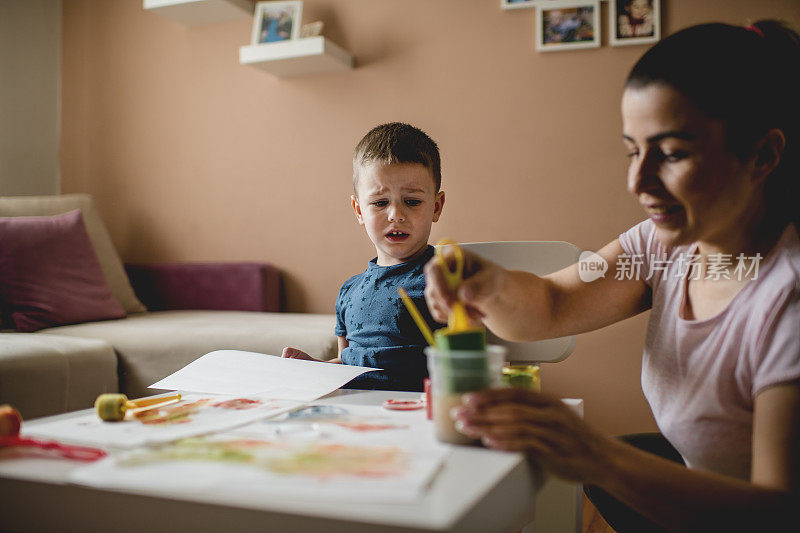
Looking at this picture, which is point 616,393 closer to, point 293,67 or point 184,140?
point 293,67

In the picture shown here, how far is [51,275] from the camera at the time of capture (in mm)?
2441

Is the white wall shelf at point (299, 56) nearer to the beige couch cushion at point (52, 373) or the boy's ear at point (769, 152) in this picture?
the beige couch cushion at point (52, 373)

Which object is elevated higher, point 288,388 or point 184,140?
point 184,140

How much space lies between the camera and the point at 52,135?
3158mm

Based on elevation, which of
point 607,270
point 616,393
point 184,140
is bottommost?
point 616,393

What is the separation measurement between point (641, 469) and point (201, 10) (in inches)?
111

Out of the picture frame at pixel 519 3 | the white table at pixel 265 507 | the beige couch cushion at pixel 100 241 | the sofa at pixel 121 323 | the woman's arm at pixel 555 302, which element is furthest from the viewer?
the beige couch cushion at pixel 100 241

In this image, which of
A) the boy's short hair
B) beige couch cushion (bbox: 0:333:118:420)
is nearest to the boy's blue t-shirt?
the boy's short hair

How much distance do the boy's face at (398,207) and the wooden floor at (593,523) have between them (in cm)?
100

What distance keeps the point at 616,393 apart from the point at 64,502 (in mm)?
2158

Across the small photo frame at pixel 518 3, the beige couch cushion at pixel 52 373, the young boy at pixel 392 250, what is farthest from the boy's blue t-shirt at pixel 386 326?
the small photo frame at pixel 518 3

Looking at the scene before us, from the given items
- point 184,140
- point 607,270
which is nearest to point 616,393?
point 607,270

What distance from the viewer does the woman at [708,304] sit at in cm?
61

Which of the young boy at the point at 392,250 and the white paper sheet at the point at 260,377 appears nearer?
the white paper sheet at the point at 260,377
